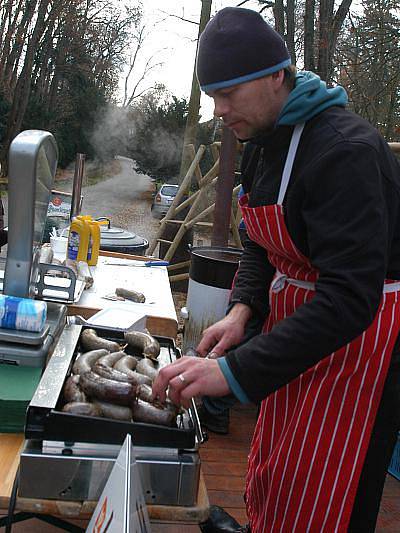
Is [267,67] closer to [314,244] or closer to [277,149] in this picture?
[277,149]

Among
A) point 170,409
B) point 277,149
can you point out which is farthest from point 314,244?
point 170,409

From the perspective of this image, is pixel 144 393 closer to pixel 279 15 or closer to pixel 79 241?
pixel 79 241

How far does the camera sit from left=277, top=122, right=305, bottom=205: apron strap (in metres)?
1.53

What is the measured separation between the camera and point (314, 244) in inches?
51.9

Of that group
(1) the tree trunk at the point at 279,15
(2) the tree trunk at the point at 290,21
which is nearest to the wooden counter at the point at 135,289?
(2) the tree trunk at the point at 290,21

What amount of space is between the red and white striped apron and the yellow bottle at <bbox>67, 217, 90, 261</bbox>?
5.94 feet

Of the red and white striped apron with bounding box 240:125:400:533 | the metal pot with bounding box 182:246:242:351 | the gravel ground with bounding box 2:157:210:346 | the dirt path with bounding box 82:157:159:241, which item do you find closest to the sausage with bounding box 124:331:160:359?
the red and white striped apron with bounding box 240:125:400:533

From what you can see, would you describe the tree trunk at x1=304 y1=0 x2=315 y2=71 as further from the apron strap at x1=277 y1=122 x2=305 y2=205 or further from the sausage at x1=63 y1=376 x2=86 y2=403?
the sausage at x1=63 y1=376 x2=86 y2=403

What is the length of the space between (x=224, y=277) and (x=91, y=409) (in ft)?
9.31

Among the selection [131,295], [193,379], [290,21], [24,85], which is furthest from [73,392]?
[24,85]

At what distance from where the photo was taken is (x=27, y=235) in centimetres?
181

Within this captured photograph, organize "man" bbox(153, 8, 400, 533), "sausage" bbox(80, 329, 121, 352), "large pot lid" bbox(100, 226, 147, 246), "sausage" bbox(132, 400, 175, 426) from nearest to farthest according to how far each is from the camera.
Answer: "man" bbox(153, 8, 400, 533) < "sausage" bbox(132, 400, 175, 426) < "sausage" bbox(80, 329, 121, 352) < "large pot lid" bbox(100, 226, 147, 246)

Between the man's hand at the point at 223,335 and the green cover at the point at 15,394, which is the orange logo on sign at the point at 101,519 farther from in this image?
the man's hand at the point at 223,335

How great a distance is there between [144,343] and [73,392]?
0.43 m
